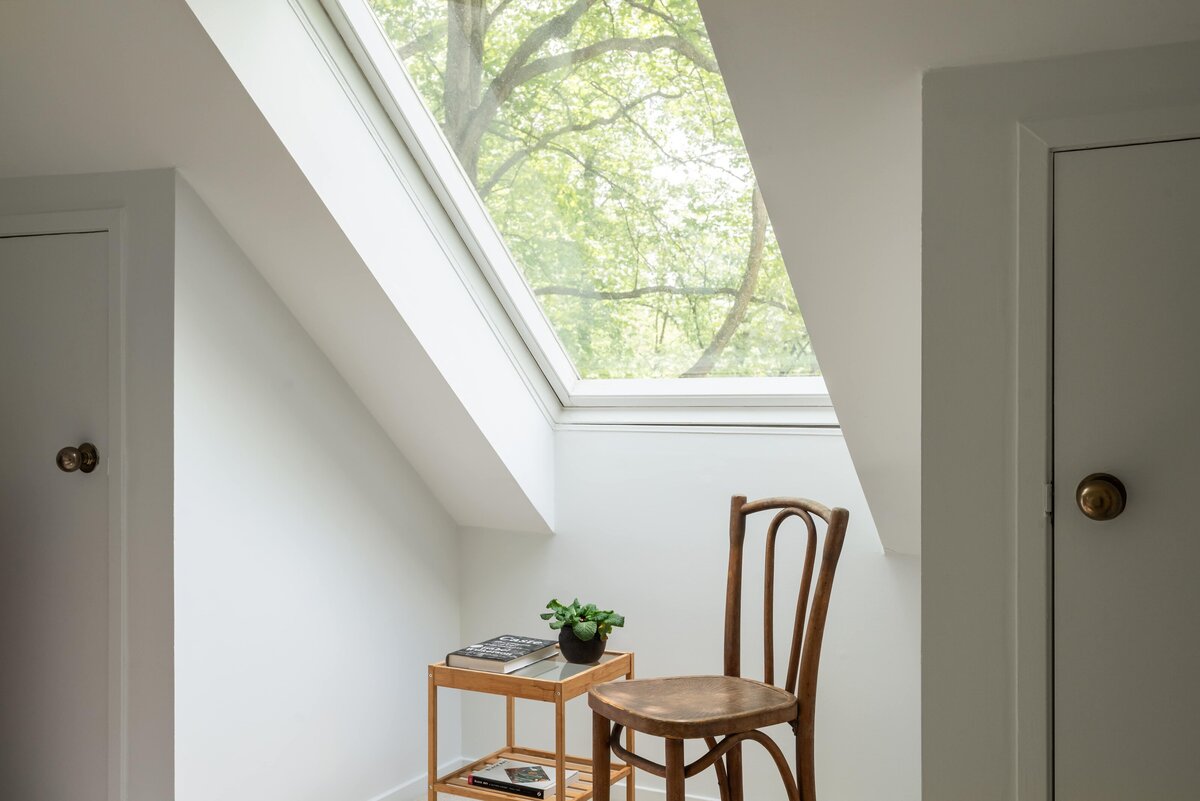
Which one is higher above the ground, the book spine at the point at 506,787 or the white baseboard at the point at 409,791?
the book spine at the point at 506,787

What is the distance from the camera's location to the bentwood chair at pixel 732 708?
2006mm

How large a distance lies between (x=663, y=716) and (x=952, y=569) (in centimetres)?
70

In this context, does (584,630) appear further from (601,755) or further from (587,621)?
(601,755)

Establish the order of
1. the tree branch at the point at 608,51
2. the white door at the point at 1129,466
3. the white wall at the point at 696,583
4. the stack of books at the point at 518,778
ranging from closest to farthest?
the white door at the point at 1129,466, the tree branch at the point at 608,51, the stack of books at the point at 518,778, the white wall at the point at 696,583

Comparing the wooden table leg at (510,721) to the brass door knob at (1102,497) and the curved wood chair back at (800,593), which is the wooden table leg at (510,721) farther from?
the brass door knob at (1102,497)

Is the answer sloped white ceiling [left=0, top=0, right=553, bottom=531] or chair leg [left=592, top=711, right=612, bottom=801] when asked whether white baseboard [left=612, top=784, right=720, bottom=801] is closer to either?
chair leg [left=592, top=711, right=612, bottom=801]

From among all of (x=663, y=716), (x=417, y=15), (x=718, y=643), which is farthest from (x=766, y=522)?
(x=417, y=15)

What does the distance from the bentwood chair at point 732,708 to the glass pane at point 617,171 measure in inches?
22.3

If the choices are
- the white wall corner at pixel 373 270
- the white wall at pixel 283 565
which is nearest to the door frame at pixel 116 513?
the white wall at pixel 283 565

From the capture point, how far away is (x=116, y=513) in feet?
7.50

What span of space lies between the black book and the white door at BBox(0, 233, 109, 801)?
779 mm

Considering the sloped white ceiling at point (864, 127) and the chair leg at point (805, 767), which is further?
the chair leg at point (805, 767)

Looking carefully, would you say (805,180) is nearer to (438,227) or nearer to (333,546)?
(438,227)

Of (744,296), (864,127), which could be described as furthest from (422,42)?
(864,127)
